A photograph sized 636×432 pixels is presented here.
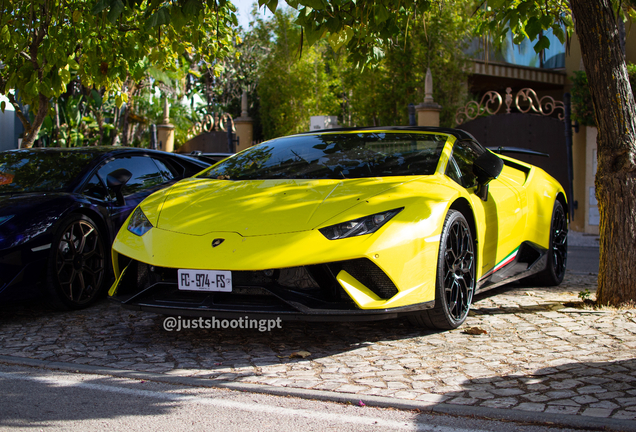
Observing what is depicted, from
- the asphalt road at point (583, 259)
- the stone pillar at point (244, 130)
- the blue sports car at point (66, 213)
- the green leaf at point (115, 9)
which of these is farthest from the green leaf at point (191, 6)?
the stone pillar at point (244, 130)

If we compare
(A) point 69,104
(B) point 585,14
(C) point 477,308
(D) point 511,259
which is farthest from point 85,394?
(A) point 69,104

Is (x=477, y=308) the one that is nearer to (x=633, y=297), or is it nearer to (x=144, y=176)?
(x=633, y=297)

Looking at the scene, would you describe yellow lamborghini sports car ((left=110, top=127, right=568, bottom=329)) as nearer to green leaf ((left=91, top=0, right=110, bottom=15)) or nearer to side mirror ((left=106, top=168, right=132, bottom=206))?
side mirror ((left=106, top=168, right=132, bottom=206))

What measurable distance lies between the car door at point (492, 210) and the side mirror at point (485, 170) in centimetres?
4

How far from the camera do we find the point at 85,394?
3289 millimetres

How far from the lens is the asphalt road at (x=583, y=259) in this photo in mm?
7674

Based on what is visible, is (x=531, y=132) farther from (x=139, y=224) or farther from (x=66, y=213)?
(x=139, y=224)

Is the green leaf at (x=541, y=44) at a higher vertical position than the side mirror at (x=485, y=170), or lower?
higher

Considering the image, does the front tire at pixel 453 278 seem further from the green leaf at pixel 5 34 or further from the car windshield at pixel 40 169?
the green leaf at pixel 5 34

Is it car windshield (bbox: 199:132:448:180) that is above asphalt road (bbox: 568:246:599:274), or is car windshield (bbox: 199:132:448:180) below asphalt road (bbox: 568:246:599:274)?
above

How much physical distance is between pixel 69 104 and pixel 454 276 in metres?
18.2

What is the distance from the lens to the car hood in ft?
13.0

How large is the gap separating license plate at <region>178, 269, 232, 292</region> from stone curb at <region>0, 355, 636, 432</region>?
1.72 ft

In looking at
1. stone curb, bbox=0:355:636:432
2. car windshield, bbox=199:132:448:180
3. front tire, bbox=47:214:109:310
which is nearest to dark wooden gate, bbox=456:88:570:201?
car windshield, bbox=199:132:448:180
